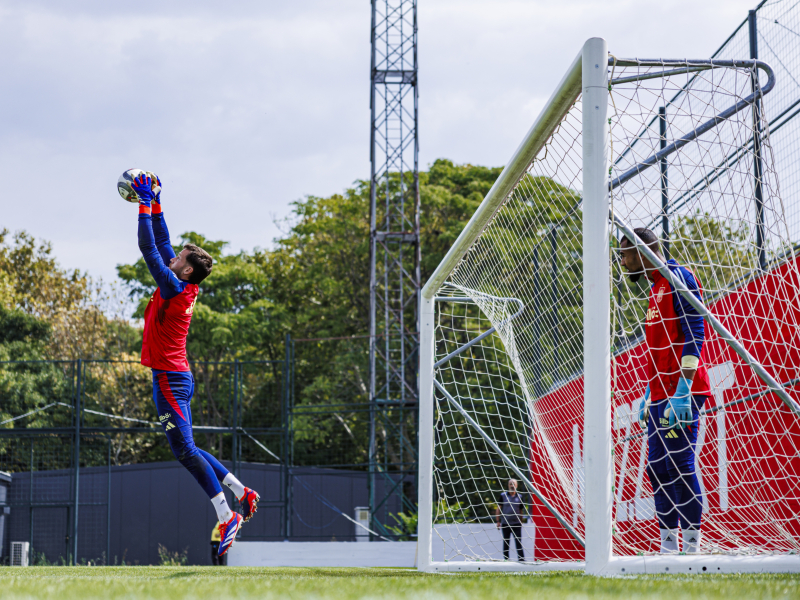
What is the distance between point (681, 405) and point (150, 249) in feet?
10.5

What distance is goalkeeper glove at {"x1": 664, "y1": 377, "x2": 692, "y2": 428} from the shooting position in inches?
163

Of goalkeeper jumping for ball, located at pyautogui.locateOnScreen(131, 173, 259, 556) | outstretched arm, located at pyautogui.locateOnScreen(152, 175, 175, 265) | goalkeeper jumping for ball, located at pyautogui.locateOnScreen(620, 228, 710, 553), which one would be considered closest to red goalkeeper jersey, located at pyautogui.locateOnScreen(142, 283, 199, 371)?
goalkeeper jumping for ball, located at pyautogui.locateOnScreen(131, 173, 259, 556)

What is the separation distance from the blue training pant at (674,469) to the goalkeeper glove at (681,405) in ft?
0.13

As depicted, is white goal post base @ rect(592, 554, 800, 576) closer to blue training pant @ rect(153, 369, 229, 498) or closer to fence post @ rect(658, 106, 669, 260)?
fence post @ rect(658, 106, 669, 260)

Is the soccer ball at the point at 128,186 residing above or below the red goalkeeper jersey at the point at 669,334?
above

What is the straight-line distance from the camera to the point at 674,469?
14.3 ft

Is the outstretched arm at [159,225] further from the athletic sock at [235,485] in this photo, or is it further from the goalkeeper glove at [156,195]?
the athletic sock at [235,485]

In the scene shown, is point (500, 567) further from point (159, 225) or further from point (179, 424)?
point (159, 225)

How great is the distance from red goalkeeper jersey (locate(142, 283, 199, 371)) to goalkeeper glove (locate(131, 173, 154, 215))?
52 centimetres

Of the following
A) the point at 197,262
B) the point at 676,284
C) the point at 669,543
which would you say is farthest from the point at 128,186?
the point at 669,543

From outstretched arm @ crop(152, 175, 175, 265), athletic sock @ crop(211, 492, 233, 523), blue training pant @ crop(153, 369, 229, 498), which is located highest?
outstretched arm @ crop(152, 175, 175, 265)

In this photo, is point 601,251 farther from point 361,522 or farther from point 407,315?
point 407,315

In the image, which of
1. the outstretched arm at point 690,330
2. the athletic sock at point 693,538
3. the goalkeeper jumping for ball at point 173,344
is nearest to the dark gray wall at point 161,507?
the goalkeeper jumping for ball at point 173,344

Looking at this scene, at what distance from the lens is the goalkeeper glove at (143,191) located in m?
5.18
